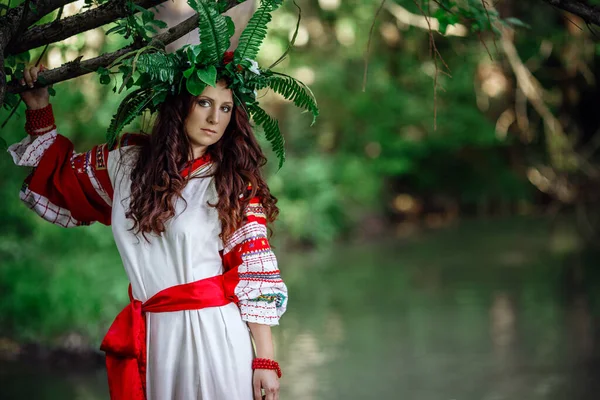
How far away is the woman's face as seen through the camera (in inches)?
94.3

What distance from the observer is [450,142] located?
45.7 feet

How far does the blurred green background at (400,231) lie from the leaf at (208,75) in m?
0.88

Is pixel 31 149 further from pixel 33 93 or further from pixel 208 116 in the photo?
pixel 208 116

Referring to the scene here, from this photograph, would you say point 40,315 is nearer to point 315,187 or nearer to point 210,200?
point 210,200

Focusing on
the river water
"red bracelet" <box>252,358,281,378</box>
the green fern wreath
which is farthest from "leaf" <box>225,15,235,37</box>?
the river water

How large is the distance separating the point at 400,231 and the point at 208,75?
10830 mm

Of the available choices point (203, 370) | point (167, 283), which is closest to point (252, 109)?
point (167, 283)

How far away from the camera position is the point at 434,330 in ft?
21.1

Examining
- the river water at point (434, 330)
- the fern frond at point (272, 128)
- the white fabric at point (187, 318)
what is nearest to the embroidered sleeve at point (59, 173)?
the white fabric at point (187, 318)

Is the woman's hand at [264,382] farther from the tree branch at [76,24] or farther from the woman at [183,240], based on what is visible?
the tree branch at [76,24]

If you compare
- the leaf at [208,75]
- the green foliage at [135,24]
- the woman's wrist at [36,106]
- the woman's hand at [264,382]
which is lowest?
the woman's hand at [264,382]

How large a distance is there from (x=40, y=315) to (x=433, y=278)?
448cm

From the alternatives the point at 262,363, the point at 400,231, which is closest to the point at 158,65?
the point at 262,363

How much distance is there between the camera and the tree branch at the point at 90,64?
7.68ft
